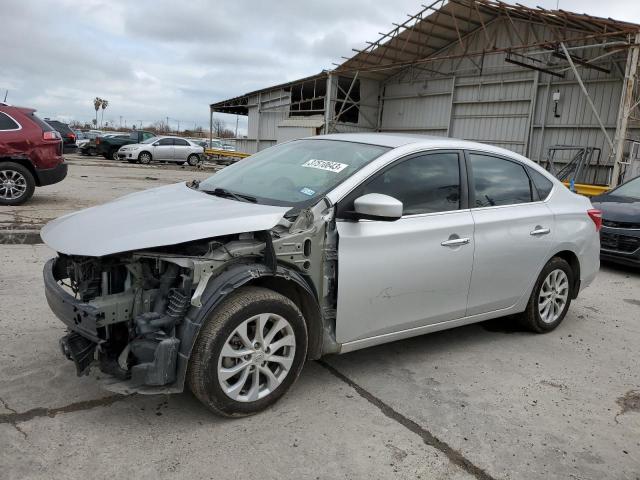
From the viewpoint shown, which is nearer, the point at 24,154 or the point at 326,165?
the point at 326,165

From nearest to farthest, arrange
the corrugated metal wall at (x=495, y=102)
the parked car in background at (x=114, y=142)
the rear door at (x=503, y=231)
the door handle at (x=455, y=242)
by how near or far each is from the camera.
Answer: the door handle at (x=455, y=242) < the rear door at (x=503, y=231) < the corrugated metal wall at (x=495, y=102) < the parked car in background at (x=114, y=142)

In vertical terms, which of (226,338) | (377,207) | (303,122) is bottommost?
(226,338)

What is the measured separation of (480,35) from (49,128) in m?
16.8

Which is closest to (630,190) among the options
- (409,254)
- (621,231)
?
(621,231)

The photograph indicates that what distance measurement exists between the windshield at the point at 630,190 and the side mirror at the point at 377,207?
22.0 ft

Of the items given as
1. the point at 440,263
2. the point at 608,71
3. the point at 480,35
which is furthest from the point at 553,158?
the point at 440,263

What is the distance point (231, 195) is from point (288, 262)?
2.54 ft

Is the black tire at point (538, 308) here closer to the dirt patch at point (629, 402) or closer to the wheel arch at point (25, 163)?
the dirt patch at point (629, 402)

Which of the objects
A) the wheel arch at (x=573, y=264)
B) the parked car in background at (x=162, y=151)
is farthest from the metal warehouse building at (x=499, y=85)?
the wheel arch at (x=573, y=264)

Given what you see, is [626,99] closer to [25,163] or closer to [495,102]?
[495,102]

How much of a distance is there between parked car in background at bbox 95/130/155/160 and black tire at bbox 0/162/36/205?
1912 cm

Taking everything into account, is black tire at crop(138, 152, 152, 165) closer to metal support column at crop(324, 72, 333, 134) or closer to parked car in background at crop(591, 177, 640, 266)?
metal support column at crop(324, 72, 333, 134)

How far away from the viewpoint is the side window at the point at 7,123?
359 inches

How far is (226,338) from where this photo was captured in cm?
289
